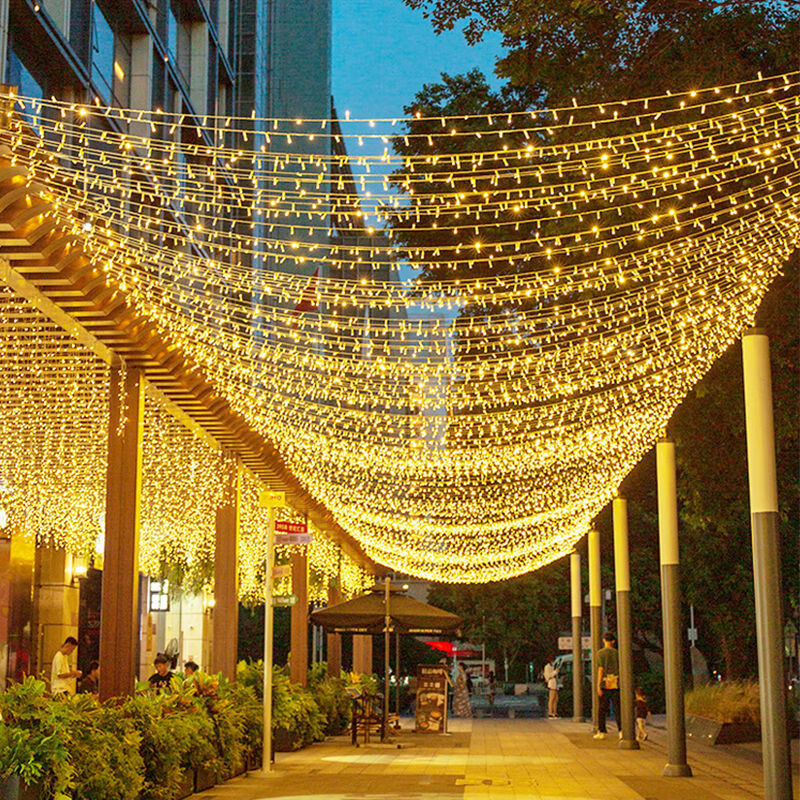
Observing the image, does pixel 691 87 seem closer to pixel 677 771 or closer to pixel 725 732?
pixel 677 771

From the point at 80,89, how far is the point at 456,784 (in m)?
13.7

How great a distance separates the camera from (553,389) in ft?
58.0

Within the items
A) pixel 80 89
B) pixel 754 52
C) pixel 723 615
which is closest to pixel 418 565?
pixel 723 615

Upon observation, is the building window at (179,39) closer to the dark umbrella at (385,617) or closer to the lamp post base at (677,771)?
the dark umbrella at (385,617)

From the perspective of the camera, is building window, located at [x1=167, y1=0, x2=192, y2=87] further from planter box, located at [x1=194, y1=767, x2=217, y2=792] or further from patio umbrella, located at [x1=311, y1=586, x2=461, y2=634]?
planter box, located at [x1=194, y1=767, x2=217, y2=792]

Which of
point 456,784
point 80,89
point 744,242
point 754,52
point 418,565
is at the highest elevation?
point 80,89

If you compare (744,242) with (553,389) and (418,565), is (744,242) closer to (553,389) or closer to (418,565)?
(553,389)

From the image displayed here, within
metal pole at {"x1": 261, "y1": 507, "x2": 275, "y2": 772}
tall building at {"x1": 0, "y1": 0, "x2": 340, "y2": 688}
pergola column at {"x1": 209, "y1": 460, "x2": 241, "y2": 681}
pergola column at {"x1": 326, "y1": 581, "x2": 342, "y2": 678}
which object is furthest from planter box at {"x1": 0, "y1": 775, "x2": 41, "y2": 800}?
pergola column at {"x1": 326, "y1": 581, "x2": 342, "y2": 678}

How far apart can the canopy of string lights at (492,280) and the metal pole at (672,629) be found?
1427 mm

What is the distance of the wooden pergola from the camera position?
8109 millimetres

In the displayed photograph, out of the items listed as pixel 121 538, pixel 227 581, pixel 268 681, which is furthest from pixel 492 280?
pixel 121 538

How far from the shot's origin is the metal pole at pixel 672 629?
46.2 feet

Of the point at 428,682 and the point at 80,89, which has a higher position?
the point at 80,89

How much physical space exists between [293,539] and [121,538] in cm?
357
